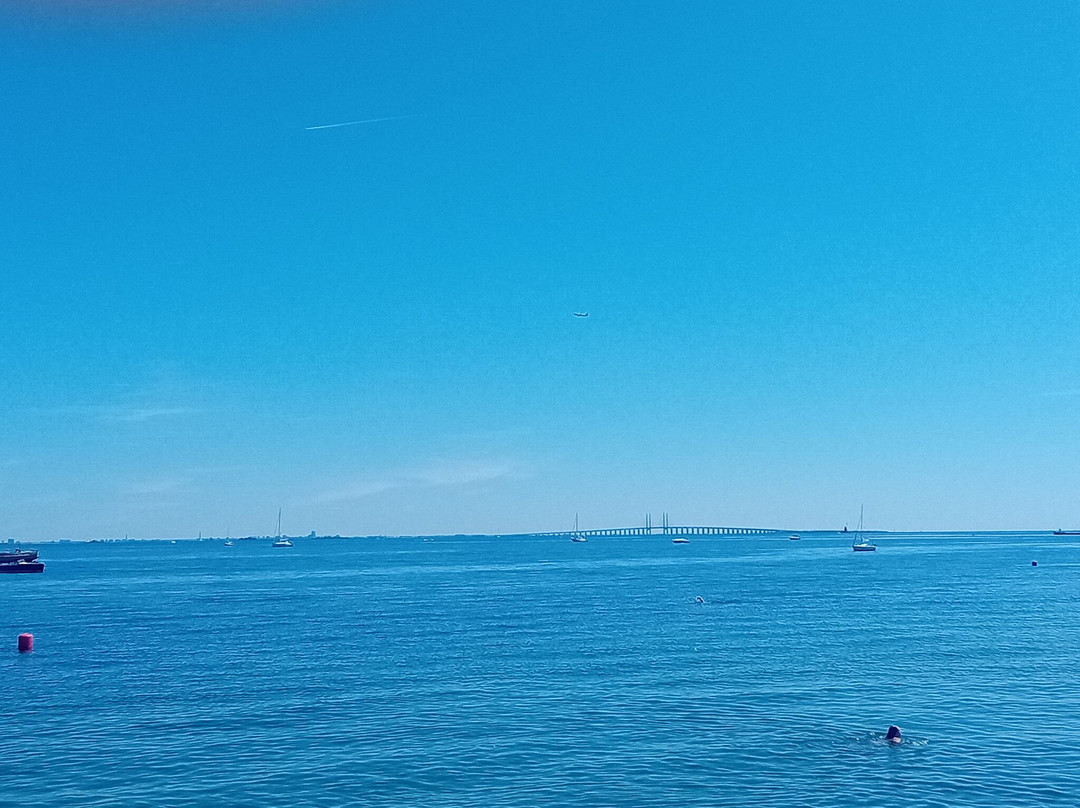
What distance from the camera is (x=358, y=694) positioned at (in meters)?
54.2

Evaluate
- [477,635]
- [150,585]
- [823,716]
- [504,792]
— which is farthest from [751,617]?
[150,585]

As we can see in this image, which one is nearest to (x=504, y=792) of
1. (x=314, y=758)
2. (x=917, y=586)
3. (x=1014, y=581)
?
(x=314, y=758)

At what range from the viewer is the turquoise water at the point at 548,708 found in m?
36.6

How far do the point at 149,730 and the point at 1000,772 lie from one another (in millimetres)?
41096

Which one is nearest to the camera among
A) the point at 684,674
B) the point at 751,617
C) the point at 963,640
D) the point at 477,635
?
the point at 684,674

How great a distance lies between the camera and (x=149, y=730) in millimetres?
46031

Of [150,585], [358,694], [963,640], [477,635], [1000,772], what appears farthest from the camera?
[150,585]

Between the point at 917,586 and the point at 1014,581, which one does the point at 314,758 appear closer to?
the point at 917,586

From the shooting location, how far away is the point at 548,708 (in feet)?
163

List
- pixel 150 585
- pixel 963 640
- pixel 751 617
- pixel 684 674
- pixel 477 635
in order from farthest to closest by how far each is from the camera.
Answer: pixel 150 585 → pixel 751 617 → pixel 477 635 → pixel 963 640 → pixel 684 674

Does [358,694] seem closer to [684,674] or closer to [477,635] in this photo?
[684,674]

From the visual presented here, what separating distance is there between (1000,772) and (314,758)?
1196 inches

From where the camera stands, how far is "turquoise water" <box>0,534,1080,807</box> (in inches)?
1442

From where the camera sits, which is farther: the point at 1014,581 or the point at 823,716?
the point at 1014,581
